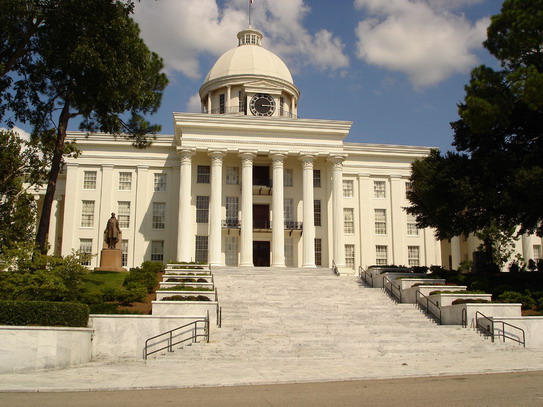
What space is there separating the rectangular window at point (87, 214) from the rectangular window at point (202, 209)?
844cm

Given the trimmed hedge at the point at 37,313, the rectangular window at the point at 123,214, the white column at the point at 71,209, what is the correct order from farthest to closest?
the rectangular window at the point at 123,214 → the white column at the point at 71,209 → the trimmed hedge at the point at 37,313

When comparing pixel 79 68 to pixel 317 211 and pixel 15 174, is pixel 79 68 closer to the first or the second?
pixel 15 174

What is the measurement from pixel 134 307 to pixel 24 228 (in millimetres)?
16074

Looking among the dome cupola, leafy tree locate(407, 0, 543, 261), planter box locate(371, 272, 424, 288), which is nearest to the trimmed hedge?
planter box locate(371, 272, 424, 288)

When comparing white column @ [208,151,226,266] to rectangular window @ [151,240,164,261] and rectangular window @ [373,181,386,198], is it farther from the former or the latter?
rectangular window @ [373,181,386,198]

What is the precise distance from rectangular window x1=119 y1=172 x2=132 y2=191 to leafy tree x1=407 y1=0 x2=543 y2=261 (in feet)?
80.6

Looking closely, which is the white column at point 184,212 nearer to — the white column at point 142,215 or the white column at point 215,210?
the white column at point 215,210

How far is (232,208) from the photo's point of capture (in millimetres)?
45656

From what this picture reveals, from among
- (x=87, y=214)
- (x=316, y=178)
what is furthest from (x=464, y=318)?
(x=87, y=214)

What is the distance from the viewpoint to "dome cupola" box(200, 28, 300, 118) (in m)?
51.2

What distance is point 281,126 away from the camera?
146 ft

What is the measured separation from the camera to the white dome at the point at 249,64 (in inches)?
2077

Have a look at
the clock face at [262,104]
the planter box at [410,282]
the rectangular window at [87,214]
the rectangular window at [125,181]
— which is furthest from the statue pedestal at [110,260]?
the clock face at [262,104]

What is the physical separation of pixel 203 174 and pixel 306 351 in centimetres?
2854
